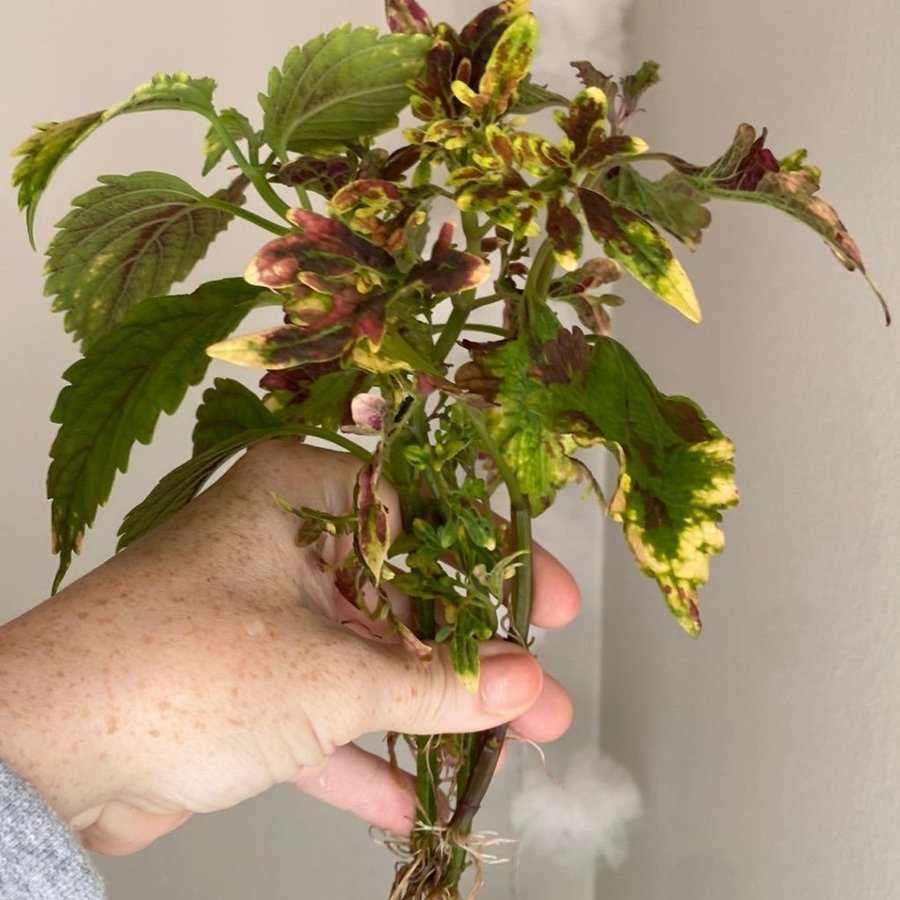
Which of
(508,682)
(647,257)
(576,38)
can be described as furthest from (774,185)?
(576,38)

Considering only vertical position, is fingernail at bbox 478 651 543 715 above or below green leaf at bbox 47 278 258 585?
below

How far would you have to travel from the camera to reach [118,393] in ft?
1.70

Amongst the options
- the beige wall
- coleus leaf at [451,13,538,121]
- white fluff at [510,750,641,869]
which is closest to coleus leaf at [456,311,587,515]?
coleus leaf at [451,13,538,121]

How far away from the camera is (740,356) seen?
0.68 metres

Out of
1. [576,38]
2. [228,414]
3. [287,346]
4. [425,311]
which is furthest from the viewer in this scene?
[576,38]

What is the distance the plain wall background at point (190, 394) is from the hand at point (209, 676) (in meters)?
0.39

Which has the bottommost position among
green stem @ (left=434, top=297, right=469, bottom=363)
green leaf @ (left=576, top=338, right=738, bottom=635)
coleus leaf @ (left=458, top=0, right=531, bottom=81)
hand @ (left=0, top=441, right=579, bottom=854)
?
hand @ (left=0, top=441, right=579, bottom=854)

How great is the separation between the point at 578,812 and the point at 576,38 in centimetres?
72

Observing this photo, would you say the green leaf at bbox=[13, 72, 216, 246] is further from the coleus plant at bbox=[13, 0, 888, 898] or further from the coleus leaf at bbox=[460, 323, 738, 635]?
the coleus leaf at bbox=[460, 323, 738, 635]

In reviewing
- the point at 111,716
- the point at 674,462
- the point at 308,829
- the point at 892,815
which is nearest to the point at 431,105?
the point at 674,462

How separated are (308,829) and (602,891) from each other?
0.95ft

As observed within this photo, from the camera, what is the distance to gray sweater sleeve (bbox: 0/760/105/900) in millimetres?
420

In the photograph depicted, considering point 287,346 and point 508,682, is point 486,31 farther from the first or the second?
point 508,682

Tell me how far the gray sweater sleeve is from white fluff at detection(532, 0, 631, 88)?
2.41 ft
